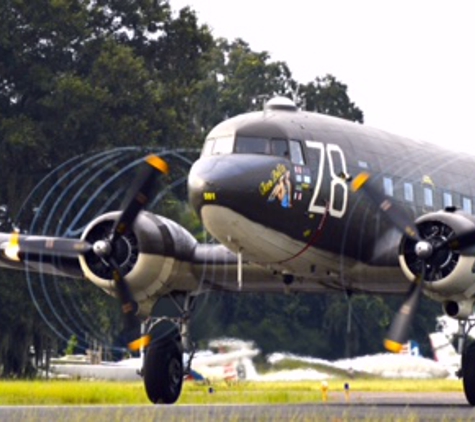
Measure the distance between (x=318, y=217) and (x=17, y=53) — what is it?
93.7 feet

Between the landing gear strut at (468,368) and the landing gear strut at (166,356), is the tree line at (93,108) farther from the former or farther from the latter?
the landing gear strut at (468,368)

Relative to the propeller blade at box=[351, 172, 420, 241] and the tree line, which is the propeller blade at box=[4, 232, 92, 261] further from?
the tree line

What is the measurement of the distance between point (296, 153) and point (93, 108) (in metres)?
25.5

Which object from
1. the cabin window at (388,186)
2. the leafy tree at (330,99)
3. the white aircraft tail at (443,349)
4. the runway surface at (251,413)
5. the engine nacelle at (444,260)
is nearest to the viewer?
the runway surface at (251,413)

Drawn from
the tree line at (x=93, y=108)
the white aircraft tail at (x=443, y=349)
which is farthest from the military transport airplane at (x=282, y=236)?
the white aircraft tail at (x=443, y=349)

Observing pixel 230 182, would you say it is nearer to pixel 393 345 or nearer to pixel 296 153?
pixel 296 153

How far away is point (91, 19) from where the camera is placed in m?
59.0

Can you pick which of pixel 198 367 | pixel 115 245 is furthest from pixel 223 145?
pixel 198 367

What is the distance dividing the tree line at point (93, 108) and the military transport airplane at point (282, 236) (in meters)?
14.9

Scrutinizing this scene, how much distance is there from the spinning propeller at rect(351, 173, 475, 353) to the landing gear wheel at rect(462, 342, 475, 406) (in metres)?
1.50

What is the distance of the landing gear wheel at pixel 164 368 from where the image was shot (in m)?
31.8

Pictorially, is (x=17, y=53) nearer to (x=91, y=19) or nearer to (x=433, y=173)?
(x=91, y=19)

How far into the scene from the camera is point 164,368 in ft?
104

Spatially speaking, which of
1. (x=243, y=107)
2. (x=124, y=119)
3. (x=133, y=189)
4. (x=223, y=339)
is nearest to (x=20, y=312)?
(x=124, y=119)
